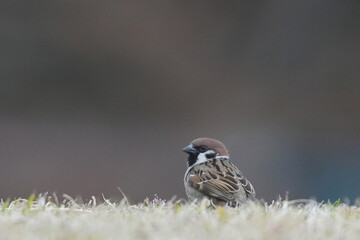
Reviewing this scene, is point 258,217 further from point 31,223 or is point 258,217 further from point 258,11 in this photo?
point 258,11

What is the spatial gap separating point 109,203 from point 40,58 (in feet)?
13.6

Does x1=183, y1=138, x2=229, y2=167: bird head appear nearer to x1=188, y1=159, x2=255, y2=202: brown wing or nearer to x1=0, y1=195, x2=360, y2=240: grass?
x1=188, y1=159, x2=255, y2=202: brown wing

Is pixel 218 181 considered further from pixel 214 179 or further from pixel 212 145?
pixel 212 145

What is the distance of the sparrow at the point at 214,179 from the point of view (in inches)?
157

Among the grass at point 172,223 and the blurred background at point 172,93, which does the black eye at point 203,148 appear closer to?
the grass at point 172,223

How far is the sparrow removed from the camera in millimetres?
3986

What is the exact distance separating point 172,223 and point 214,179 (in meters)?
1.38

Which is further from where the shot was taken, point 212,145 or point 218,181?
point 212,145

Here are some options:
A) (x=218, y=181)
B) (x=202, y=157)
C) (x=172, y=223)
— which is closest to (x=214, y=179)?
(x=218, y=181)

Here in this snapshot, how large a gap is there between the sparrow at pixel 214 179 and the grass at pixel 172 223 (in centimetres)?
78

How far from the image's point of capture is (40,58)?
24.3 ft

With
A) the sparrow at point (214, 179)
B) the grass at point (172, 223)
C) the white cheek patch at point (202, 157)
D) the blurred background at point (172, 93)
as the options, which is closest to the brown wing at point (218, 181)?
the sparrow at point (214, 179)

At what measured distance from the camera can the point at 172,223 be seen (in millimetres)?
2672

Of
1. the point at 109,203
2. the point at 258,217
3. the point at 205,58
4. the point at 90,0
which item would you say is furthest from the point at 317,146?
the point at 258,217
